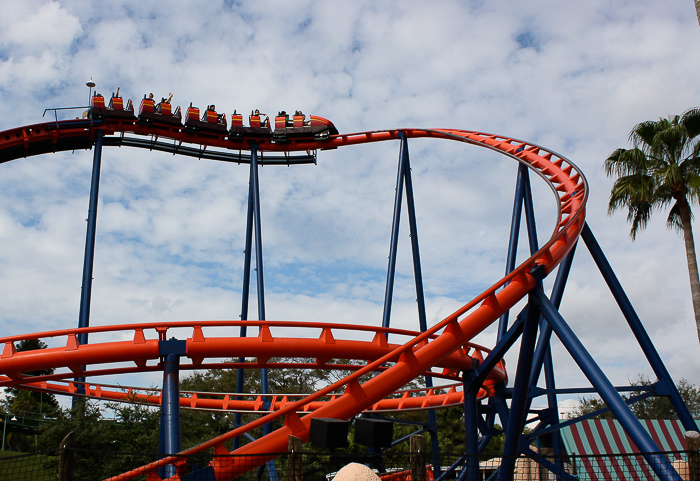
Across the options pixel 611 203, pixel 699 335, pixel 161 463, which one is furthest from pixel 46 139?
pixel 699 335

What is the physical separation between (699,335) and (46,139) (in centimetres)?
1418

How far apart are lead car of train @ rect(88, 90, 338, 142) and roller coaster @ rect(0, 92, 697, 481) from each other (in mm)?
32

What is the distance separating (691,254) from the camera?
12.2 m

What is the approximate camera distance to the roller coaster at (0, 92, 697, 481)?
6.09 metres

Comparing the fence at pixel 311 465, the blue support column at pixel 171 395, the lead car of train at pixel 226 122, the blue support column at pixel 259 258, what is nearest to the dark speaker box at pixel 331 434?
the fence at pixel 311 465

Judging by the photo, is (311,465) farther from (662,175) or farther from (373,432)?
(662,175)

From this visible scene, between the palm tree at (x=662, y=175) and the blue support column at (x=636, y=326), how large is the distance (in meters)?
3.59

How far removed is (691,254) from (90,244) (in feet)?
39.7

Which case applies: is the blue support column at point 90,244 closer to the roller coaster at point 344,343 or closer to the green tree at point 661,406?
the roller coaster at point 344,343

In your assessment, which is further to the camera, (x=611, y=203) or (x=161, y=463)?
(x=611, y=203)

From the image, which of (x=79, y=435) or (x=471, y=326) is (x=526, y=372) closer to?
(x=471, y=326)

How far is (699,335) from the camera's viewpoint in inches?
452

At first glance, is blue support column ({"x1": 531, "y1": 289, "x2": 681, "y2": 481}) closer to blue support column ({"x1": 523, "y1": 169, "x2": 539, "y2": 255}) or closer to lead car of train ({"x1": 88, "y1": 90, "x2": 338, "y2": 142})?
blue support column ({"x1": 523, "y1": 169, "x2": 539, "y2": 255})

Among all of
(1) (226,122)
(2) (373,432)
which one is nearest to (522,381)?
(2) (373,432)
